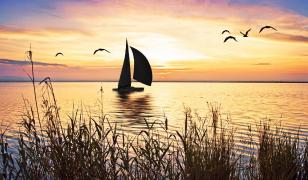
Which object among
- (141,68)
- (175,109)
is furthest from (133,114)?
(141,68)

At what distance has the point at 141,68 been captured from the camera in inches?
2628

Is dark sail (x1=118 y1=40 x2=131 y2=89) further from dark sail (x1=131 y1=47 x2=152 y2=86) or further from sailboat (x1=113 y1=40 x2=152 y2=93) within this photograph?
dark sail (x1=131 y1=47 x2=152 y2=86)

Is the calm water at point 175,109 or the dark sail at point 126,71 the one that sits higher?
the dark sail at point 126,71

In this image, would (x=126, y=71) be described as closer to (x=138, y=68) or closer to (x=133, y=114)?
(x=138, y=68)

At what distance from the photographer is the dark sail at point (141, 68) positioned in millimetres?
66438

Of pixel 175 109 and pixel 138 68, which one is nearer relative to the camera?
pixel 175 109

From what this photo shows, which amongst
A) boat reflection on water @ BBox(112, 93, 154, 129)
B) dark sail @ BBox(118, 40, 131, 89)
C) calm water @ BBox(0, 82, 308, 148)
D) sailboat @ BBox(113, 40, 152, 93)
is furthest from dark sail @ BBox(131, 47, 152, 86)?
boat reflection on water @ BBox(112, 93, 154, 129)

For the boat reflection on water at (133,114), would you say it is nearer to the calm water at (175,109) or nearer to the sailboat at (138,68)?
the calm water at (175,109)

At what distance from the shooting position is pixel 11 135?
58.5ft

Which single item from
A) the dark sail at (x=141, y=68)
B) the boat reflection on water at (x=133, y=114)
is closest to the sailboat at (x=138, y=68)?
the dark sail at (x=141, y=68)

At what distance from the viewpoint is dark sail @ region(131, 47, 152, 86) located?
66.4 m

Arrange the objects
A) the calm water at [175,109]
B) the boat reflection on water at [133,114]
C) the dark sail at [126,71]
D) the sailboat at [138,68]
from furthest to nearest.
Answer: the sailboat at [138,68]
the dark sail at [126,71]
the boat reflection on water at [133,114]
the calm water at [175,109]

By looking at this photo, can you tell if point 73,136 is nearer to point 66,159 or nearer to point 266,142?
point 66,159

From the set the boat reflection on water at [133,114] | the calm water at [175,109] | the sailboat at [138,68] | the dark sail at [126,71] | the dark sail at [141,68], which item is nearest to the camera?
the calm water at [175,109]
